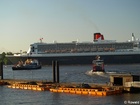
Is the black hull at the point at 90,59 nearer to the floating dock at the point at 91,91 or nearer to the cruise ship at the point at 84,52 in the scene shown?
the cruise ship at the point at 84,52

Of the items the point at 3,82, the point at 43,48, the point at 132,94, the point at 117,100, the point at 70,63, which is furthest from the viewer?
the point at 43,48

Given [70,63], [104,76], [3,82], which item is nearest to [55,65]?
[3,82]

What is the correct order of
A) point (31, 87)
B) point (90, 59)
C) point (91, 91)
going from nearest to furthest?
point (91, 91)
point (31, 87)
point (90, 59)

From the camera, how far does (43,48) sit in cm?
12456

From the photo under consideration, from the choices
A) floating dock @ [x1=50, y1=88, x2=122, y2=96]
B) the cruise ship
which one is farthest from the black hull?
floating dock @ [x1=50, y1=88, x2=122, y2=96]

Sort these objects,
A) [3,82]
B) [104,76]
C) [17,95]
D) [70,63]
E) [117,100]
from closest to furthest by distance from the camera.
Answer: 1. [117,100]
2. [17,95]
3. [3,82]
4. [104,76]
5. [70,63]

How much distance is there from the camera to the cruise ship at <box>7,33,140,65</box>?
11644 cm

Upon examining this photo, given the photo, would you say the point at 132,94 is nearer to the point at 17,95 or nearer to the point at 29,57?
the point at 17,95

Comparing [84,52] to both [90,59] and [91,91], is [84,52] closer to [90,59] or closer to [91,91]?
[90,59]

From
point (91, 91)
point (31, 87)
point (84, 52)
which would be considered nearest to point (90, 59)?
point (84, 52)

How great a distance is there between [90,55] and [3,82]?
69.1 meters

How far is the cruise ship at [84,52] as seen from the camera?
4584 inches

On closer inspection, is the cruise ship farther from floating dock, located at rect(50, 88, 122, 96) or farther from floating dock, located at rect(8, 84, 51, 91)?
floating dock, located at rect(50, 88, 122, 96)

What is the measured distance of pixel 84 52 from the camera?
119312 millimetres
